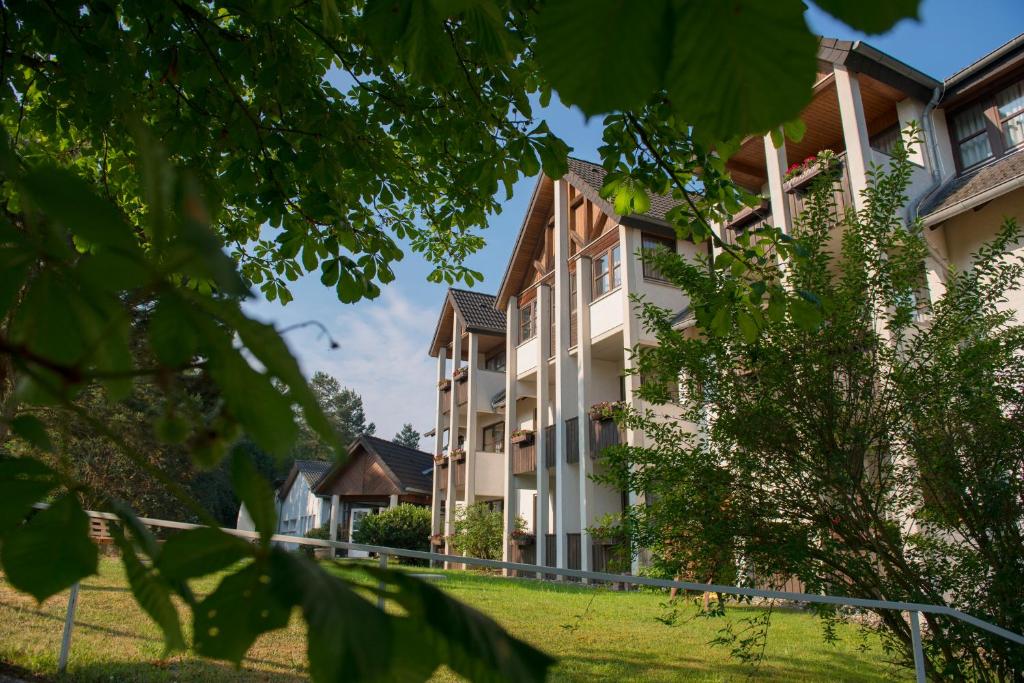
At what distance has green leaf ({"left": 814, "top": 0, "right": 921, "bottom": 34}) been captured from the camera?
51 cm

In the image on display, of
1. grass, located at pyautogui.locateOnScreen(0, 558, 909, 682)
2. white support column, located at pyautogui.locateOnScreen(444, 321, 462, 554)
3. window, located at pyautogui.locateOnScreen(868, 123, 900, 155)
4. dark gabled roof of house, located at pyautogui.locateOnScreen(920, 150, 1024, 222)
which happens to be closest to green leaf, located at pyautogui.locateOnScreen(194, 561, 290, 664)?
grass, located at pyautogui.locateOnScreen(0, 558, 909, 682)

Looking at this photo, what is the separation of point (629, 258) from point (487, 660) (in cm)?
1663

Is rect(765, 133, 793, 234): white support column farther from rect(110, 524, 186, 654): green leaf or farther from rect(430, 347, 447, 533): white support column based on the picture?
rect(430, 347, 447, 533): white support column

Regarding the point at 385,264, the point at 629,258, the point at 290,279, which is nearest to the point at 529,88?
the point at 385,264

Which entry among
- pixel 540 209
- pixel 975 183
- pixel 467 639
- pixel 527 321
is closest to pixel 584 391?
pixel 527 321

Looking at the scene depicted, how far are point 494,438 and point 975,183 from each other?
1789 centimetres

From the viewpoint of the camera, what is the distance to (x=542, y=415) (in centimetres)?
1941

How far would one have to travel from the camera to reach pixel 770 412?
5.47 m

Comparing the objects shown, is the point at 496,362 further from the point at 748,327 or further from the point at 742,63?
the point at 742,63

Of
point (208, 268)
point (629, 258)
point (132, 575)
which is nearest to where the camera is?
point (208, 268)

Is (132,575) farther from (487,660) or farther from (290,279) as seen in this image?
(290,279)

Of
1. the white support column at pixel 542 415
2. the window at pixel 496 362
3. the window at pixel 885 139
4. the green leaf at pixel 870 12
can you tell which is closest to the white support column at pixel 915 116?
the window at pixel 885 139

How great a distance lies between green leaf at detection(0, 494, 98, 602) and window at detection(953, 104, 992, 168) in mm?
13882

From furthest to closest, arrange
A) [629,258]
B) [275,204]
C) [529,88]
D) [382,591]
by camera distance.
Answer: [629,258] < [529,88] < [275,204] < [382,591]
